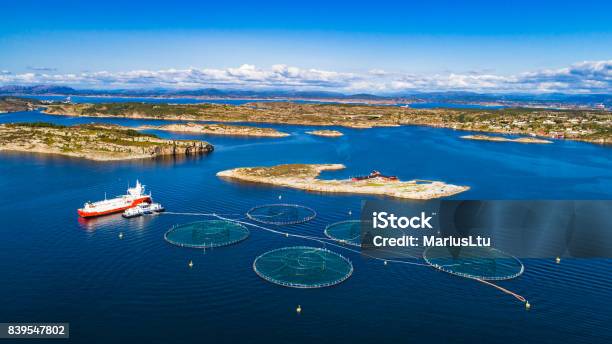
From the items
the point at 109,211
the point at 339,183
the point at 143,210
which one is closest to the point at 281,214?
the point at 143,210

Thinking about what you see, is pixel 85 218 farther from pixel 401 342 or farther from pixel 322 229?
pixel 401 342

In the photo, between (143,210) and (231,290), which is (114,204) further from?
(231,290)

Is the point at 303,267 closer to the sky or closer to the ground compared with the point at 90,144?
closer to the ground

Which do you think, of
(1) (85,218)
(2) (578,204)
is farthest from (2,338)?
(2) (578,204)

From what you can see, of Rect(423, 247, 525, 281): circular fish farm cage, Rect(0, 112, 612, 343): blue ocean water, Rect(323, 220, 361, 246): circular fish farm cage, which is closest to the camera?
Rect(0, 112, 612, 343): blue ocean water

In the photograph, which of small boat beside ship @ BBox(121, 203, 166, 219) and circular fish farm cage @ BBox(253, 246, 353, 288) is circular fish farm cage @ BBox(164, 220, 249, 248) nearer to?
circular fish farm cage @ BBox(253, 246, 353, 288)

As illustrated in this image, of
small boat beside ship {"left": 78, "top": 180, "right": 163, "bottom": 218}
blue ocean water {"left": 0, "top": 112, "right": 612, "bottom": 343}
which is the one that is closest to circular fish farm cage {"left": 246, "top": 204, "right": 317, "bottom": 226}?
blue ocean water {"left": 0, "top": 112, "right": 612, "bottom": 343}
